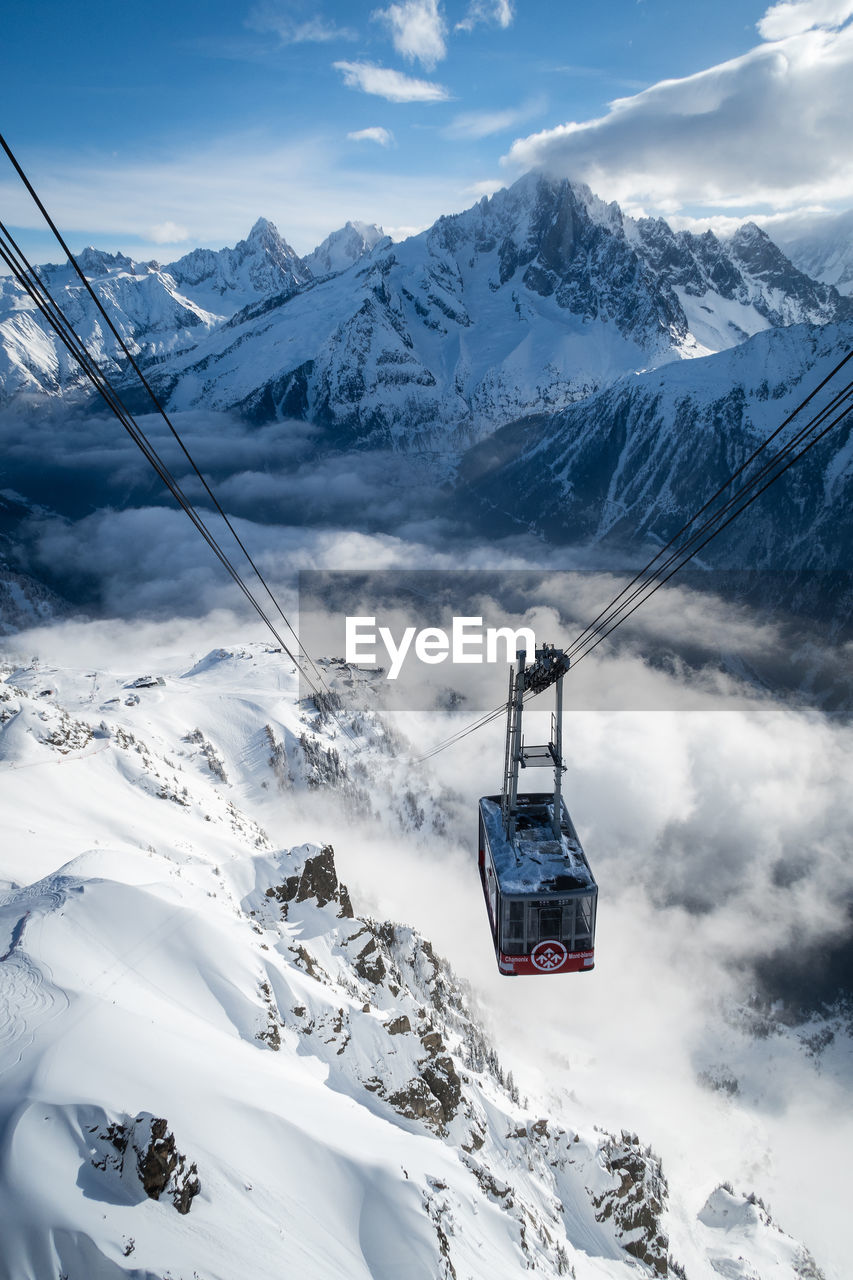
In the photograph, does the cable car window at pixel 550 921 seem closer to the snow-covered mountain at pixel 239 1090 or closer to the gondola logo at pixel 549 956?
the gondola logo at pixel 549 956

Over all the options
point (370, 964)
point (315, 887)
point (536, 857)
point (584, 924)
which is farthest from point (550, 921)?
point (315, 887)

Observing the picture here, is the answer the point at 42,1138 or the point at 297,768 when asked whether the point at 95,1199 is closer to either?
the point at 42,1138

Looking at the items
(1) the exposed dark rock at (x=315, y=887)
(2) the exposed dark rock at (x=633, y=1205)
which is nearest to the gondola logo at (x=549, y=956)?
(1) the exposed dark rock at (x=315, y=887)

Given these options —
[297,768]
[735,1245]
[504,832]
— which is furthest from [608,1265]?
[297,768]

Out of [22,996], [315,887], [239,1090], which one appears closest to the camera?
[22,996]

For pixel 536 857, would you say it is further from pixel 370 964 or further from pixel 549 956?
pixel 370 964

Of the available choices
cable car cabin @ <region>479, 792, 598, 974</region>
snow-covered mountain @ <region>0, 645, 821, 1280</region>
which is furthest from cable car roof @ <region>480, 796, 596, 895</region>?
snow-covered mountain @ <region>0, 645, 821, 1280</region>

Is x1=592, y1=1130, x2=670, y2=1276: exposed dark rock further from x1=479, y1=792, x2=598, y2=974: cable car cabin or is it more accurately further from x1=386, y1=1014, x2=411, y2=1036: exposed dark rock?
x1=479, y1=792, x2=598, y2=974: cable car cabin
